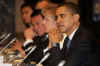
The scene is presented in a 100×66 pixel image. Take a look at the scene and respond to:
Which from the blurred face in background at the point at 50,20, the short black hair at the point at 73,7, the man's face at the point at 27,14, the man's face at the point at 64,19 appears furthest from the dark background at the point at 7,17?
the short black hair at the point at 73,7

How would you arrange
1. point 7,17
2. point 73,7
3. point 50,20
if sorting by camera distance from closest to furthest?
1. point 73,7
2. point 50,20
3. point 7,17

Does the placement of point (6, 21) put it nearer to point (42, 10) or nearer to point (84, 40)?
point (42, 10)

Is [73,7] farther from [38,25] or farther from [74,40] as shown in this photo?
[38,25]

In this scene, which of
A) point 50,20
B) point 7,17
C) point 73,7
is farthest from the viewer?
point 7,17

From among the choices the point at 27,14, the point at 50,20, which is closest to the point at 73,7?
the point at 50,20

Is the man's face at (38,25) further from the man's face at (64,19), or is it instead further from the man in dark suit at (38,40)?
the man's face at (64,19)

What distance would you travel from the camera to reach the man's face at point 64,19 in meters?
1.85

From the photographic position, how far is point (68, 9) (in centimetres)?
185

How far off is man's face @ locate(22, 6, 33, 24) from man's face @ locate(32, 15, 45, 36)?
0.07 m

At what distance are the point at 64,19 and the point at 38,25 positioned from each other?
34cm

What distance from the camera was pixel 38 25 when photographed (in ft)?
6.61

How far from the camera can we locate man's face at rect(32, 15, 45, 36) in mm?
1992

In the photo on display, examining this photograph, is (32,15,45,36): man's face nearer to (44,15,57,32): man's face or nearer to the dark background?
(44,15,57,32): man's face

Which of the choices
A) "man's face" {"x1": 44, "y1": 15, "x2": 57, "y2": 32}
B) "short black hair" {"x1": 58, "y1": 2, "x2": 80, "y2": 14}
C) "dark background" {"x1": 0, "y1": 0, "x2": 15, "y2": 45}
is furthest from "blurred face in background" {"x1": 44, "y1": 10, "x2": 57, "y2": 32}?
"dark background" {"x1": 0, "y1": 0, "x2": 15, "y2": 45}
